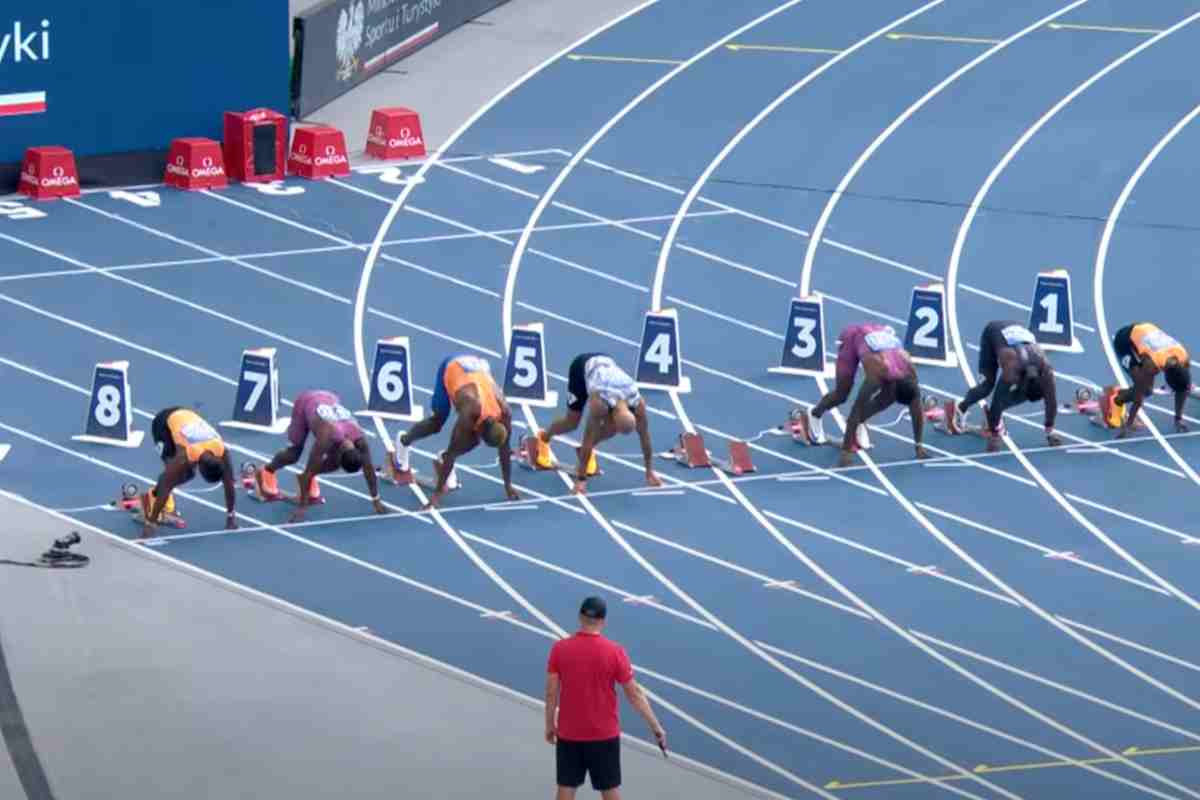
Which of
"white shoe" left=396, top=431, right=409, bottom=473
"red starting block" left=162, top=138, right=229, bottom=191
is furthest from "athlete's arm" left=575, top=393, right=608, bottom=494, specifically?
"red starting block" left=162, top=138, right=229, bottom=191

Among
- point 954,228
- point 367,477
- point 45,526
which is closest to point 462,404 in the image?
point 367,477

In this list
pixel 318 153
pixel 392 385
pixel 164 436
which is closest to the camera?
pixel 164 436

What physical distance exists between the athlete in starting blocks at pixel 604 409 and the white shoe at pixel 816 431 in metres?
1.44

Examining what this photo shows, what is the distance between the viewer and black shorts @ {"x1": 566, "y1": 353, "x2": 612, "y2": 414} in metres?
19.7

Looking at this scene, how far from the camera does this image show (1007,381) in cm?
2031

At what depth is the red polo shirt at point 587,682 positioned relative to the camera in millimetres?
11992

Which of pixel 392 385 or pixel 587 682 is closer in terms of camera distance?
pixel 587 682

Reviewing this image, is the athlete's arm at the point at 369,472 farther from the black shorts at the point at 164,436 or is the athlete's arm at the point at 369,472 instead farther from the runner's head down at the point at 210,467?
the black shorts at the point at 164,436

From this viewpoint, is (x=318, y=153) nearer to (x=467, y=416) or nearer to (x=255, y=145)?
(x=255, y=145)

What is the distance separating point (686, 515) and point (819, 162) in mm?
9327

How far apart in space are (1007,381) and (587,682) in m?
8.97

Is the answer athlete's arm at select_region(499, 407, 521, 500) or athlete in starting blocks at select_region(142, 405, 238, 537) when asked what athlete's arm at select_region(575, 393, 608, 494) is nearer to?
athlete's arm at select_region(499, 407, 521, 500)

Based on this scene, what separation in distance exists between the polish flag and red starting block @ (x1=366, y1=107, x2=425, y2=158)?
338 centimetres

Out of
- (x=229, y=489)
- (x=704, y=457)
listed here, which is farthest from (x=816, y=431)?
(x=229, y=489)
